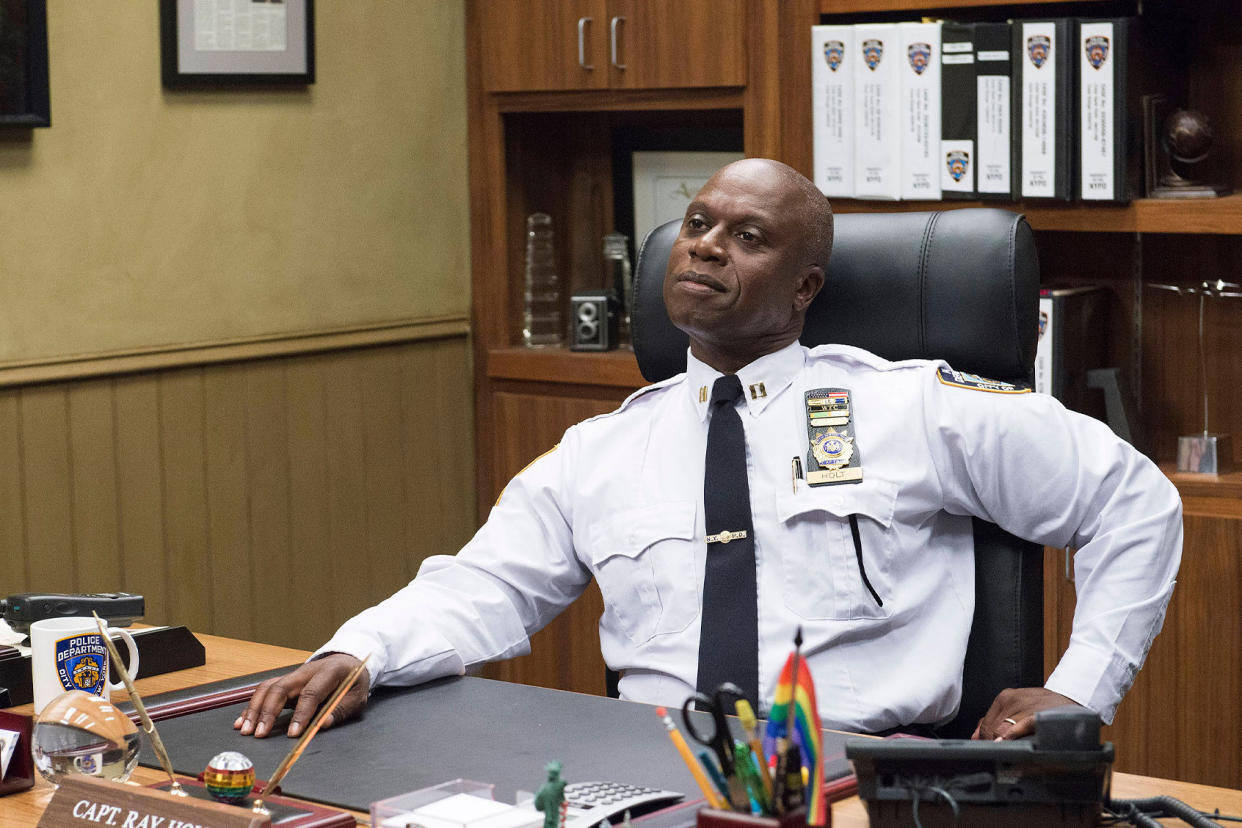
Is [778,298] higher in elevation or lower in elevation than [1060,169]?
lower

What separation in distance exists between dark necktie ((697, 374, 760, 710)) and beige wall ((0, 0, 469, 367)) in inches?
54.8

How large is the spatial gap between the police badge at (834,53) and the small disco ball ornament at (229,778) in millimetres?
2040

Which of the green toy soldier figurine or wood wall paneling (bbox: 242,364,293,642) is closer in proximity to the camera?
the green toy soldier figurine

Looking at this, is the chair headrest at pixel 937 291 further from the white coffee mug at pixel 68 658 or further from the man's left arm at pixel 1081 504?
the white coffee mug at pixel 68 658

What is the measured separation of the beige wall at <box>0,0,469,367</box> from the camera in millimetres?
2773

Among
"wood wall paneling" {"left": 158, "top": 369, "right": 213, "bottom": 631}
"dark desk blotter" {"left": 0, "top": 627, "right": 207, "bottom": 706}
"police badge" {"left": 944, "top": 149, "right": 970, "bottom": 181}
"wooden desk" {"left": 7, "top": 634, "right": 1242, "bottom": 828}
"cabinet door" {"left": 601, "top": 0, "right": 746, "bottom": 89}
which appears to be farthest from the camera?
"cabinet door" {"left": 601, "top": 0, "right": 746, "bottom": 89}

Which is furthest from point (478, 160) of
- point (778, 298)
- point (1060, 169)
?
point (778, 298)

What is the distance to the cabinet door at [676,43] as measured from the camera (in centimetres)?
314

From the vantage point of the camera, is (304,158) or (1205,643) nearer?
(1205,643)

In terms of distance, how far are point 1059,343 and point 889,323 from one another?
999mm

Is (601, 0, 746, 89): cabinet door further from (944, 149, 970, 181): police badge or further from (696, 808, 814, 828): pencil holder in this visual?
(696, 808, 814, 828): pencil holder

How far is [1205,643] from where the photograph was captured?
9.06ft

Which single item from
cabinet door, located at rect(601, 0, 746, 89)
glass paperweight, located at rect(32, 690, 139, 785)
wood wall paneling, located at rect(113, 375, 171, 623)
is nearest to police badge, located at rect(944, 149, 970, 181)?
cabinet door, located at rect(601, 0, 746, 89)

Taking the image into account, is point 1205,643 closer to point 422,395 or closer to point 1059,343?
point 1059,343
